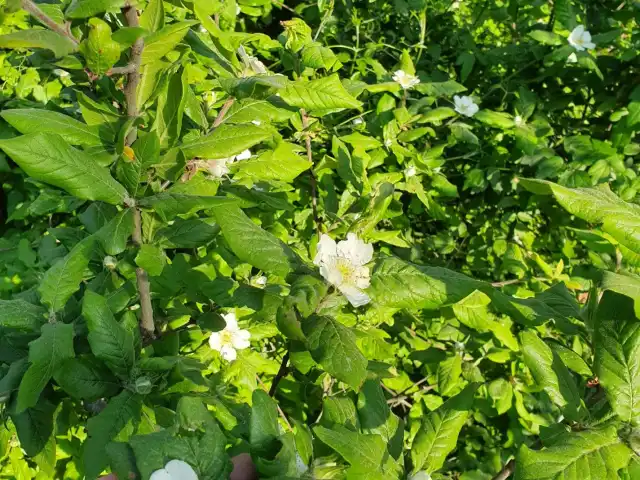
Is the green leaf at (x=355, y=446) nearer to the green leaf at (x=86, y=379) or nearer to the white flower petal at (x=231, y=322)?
the green leaf at (x=86, y=379)

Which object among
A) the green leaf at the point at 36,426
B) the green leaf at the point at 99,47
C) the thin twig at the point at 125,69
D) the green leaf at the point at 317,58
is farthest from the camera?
the green leaf at the point at 317,58

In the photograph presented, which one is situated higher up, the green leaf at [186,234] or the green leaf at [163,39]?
the green leaf at [163,39]

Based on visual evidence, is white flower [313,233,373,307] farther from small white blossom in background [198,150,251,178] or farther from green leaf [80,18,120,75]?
green leaf [80,18,120,75]

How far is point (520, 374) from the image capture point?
245 cm

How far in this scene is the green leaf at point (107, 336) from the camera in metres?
1.08

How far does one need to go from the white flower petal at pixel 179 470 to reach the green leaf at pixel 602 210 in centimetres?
67

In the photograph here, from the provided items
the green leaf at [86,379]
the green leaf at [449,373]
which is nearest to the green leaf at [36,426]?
the green leaf at [86,379]

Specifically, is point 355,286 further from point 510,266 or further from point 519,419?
point 519,419

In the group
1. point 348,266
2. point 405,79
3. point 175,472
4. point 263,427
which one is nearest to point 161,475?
point 175,472

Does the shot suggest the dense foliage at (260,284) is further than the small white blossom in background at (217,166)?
No

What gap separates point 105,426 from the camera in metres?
1.08

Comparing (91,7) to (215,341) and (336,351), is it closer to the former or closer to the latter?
(336,351)

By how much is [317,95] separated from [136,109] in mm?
405

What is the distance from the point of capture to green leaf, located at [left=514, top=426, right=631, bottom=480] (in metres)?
0.84
